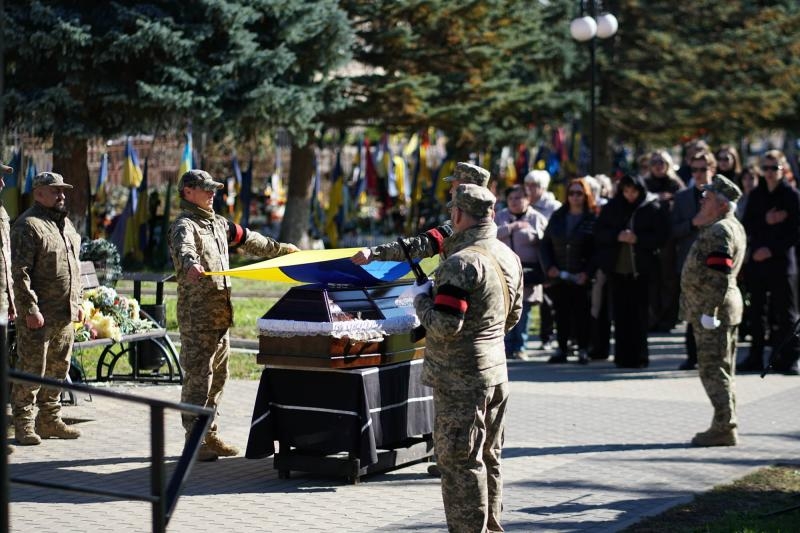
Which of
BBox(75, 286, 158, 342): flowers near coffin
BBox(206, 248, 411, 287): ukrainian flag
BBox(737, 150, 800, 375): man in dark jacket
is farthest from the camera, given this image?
BBox(737, 150, 800, 375): man in dark jacket

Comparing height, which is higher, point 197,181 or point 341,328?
point 197,181

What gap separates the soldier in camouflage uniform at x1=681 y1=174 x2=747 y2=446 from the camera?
9.65 metres

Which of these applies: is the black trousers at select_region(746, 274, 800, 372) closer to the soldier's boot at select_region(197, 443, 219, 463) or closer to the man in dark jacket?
the man in dark jacket

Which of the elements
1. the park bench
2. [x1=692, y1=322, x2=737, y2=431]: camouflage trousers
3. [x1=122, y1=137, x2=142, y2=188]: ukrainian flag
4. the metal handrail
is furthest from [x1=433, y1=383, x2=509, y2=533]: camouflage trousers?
[x1=122, y1=137, x2=142, y2=188]: ukrainian flag

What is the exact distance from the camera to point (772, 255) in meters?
13.8

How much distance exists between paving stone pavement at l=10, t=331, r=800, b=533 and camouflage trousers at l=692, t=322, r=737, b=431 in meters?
0.30

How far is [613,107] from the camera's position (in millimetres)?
37156

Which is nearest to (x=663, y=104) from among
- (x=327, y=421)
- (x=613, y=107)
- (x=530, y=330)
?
(x=613, y=107)

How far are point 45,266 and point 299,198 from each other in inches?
771

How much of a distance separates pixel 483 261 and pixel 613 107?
31.6 meters

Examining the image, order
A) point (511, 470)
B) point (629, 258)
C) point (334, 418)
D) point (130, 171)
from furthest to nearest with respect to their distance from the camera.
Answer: point (130, 171) < point (629, 258) < point (511, 470) < point (334, 418)

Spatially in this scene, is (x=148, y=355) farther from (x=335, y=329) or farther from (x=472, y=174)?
(x=472, y=174)

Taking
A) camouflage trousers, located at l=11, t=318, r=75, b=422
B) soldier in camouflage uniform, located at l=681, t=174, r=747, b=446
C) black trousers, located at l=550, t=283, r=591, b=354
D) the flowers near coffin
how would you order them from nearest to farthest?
camouflage trousers, located at l=11, t=318, r=75, b=422 → soldier in camouflage uniform, located at l=681, t=174, r=747, b=446 → the flowers near coffin → black trousers, located at l=550, t=283, r=591, b=354

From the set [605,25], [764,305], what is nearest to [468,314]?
[764,305]
